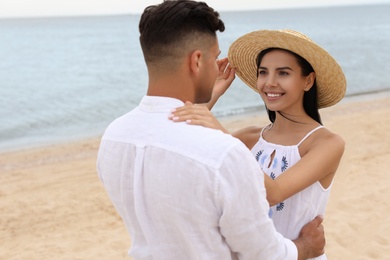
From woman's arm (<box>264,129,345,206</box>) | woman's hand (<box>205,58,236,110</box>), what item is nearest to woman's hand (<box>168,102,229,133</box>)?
woman's arm (<box>264,129,345,206</box>)

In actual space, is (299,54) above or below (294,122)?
above

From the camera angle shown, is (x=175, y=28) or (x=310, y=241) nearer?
(x=175, y=28)

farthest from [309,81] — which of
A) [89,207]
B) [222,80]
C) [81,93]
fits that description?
[81,93]

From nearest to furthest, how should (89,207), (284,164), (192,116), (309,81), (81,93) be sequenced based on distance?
(192,116) → (284,164) → (309,81) → (89,207) → (81,93)

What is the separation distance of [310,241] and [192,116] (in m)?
0.96

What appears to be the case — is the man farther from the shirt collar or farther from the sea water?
the sea water

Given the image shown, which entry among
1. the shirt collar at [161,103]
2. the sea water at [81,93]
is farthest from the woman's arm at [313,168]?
the sea water at [81,93]

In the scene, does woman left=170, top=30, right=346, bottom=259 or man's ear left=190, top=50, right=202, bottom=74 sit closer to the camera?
man's ear left=190, top=50, right=202, bottom=74

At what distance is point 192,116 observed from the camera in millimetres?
1918

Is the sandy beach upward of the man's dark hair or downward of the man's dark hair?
downward

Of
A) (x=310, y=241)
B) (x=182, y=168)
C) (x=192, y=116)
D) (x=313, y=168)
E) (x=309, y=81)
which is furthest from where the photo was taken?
(x=309, y=81)

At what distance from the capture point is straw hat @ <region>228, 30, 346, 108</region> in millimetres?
2785

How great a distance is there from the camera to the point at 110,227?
7.07m

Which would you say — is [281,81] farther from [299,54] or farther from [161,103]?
[161,103]
